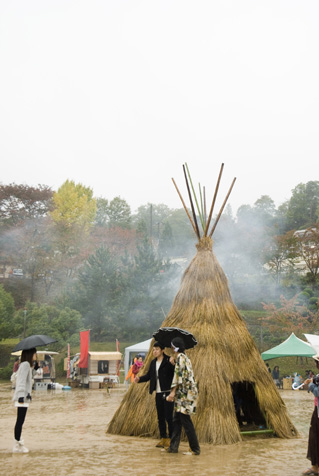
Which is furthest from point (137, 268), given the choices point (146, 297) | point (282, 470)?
point (282, 470)

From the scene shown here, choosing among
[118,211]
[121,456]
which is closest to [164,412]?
[121,456]

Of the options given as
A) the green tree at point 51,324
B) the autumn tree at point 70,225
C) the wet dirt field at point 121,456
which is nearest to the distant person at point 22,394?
the wet dirt field at point 121,456

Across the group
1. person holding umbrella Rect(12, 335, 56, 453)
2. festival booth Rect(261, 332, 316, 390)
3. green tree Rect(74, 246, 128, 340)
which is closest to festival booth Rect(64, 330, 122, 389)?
festival booth Rect(261, 332, 316, 390)

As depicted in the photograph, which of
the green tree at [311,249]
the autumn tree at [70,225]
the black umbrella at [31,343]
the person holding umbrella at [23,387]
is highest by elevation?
the autumn tree at [70,225]

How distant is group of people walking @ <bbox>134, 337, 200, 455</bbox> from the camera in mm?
6742

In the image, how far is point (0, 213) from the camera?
4112 centimetres

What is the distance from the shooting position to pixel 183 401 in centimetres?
673

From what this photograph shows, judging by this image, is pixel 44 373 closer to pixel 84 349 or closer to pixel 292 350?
pixel 84 349

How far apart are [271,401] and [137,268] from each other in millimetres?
27527

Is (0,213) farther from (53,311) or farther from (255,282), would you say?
(255,282)

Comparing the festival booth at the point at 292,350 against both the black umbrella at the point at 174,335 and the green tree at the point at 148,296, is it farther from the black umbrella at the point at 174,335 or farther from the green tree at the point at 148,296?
the green tree at the point at 148,296

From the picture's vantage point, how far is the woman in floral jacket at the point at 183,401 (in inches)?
265

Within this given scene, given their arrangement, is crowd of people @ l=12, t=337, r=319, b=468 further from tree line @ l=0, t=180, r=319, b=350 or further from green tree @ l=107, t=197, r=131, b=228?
green tree @ l=107, t=197, r=131, b=228

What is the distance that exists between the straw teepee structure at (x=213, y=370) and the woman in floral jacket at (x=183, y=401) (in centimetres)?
86
